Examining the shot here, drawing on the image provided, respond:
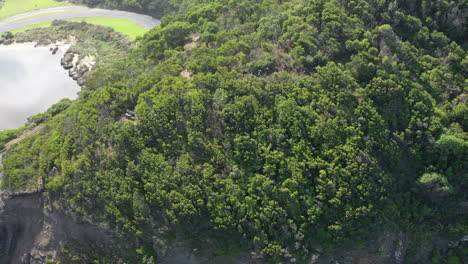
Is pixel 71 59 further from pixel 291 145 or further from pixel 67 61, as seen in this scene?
pixel 291 145

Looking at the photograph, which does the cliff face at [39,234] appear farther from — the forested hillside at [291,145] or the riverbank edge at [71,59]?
the riverbank edge at [71,59]

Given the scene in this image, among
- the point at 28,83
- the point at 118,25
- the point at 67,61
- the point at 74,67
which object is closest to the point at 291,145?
the point at 74,67

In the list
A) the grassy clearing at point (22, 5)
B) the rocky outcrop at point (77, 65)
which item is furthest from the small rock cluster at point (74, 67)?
the grassy clearing at point (22, 5)

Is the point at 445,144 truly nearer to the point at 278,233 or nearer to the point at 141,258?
the point at 278,233

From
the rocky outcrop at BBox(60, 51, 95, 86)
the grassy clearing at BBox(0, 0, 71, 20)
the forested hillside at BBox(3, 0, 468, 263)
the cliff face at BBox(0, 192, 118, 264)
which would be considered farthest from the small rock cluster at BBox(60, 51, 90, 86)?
the cliff face at BBox(0, 192, 118, 264)

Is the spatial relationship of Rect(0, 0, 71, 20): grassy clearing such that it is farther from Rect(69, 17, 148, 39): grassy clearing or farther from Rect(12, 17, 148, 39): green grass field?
Rect(69, 17, 148, 39): grassy clearing

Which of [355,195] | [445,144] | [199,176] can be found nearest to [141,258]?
[199,176]
